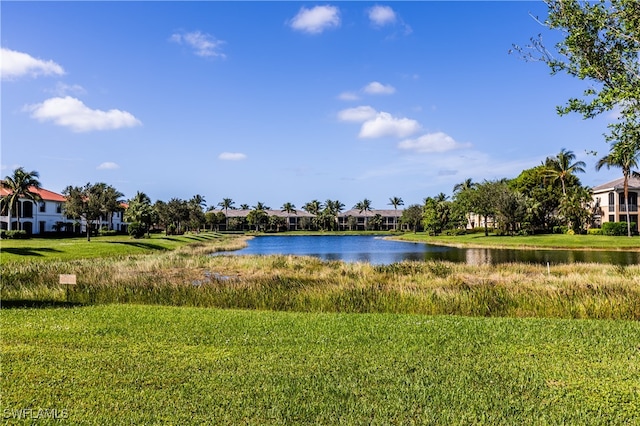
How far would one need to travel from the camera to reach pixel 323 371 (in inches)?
270

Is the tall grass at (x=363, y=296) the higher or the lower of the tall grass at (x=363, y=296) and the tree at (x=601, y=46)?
the lower

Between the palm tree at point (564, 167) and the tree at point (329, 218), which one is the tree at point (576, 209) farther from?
the tree at point (329, 218)

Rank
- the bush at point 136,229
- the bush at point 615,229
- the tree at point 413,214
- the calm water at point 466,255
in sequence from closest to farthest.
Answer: the calm water at point 466,255, the bush at point 615,229, the bush at point 136,229, the tree at point 413,214

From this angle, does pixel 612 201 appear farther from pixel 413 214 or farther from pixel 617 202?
pixel 413 214

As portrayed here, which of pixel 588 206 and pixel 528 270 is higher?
pixel 588 206

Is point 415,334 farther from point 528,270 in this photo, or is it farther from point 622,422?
point 528,270

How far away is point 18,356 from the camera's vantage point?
7.41 metres

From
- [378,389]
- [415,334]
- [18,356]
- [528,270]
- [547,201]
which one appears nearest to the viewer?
[378,389]

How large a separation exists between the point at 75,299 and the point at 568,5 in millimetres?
16217

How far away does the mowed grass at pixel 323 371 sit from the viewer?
5457 mm

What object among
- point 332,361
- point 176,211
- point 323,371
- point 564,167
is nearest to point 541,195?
point 564,167

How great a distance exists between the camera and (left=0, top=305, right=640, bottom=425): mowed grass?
5457 millimetres

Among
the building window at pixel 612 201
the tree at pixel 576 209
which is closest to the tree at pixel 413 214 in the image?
the building window at pixel 612 201

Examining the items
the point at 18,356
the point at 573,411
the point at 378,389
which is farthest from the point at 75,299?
the point at 573,411
